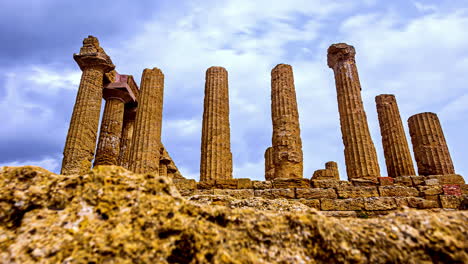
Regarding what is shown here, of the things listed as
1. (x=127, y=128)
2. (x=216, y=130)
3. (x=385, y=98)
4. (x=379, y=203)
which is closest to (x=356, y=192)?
(x=379, y=203)

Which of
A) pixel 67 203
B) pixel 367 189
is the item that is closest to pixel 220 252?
pixel 67 203

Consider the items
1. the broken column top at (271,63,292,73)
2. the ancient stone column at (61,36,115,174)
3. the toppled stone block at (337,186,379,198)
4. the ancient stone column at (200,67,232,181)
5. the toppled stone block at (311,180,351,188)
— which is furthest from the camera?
the broken column top at (271,63,292,73)

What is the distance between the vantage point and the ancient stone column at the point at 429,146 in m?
12.3

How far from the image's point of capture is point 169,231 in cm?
120

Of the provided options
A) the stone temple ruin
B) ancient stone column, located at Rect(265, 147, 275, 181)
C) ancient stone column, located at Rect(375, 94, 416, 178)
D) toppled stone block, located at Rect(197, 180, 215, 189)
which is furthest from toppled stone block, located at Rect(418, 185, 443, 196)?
ancient stone column, located at Rect(265, 147, 275, 181)

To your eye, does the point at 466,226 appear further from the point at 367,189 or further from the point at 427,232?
the point at 367,189

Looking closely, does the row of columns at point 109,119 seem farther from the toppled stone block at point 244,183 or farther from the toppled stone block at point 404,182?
the toppled stone block at point 404,182

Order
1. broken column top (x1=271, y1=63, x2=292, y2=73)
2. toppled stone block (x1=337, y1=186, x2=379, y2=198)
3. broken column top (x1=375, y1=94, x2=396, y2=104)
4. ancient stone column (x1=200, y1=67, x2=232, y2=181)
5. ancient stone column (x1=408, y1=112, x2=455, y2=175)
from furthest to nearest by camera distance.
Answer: broken column top (x1=375, y1=94, x2=396, y2=104)
broken column top (x1=271, y1=63, x2=292, y2=73)
ancient stone column (x1=408, y1=112, x2=455, y2=175)
ancient stone column (x1=200, y1=67, x2=232, y2=181)
toppled stone block (x1=337, y1=186, x2=379, y2=198)

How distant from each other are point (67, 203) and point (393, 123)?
15.5 meters

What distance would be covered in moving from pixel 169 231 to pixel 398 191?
30.6ft

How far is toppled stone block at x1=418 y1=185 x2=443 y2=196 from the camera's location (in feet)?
28.0

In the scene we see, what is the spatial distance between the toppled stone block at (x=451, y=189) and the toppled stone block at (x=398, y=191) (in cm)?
84

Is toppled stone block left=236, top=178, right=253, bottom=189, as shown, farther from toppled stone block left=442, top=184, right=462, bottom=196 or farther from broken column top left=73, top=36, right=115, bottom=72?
broken column top left=73, top=36, right=115, bottom=72

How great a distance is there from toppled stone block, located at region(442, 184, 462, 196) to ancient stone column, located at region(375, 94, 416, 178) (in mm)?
3860
